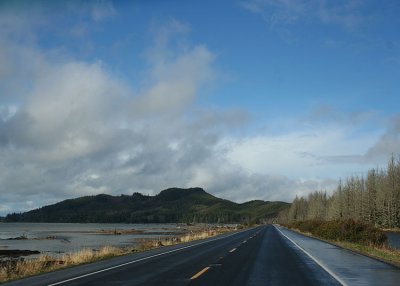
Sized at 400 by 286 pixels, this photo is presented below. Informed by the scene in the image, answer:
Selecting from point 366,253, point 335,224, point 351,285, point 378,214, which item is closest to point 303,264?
point 351,285

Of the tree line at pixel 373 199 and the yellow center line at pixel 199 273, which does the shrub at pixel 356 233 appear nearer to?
the yellow center line at pixel 199 273

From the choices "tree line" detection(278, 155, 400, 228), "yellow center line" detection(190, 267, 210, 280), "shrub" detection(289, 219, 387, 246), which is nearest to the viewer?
"yellow center line" detection(190, 267, 210, 280)

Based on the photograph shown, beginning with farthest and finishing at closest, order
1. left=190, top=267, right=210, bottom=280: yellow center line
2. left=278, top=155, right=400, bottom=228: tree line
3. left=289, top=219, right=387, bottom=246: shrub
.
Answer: left=278, top=155, right=400, bottom=228: tree line
left=289, top=219, right=387, bottom=246: shrub
left=190, top=267, right=210, bottom=280: yellow center line

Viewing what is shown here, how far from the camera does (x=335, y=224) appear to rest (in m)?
43.8

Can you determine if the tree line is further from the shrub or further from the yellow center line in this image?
the yellow center line

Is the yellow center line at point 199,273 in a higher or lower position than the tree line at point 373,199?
lower

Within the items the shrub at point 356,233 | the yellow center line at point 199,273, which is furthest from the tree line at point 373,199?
the yellow center line at point 199,273

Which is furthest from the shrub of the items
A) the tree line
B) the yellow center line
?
the tree line

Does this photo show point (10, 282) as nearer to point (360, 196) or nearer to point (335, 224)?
point (335, 224)

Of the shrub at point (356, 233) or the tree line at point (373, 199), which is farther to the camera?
the tree line at point (373, 199)

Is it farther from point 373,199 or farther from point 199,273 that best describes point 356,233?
point 373,199

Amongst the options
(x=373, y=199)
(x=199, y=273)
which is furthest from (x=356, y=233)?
(x=373, y=199)

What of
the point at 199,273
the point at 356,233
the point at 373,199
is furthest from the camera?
the point at 373,199

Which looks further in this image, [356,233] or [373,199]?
[373,199]
